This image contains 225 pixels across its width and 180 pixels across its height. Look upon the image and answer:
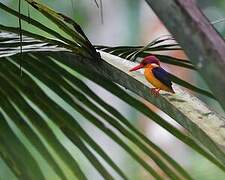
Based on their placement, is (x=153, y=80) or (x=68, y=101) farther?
(x=68, y=101)

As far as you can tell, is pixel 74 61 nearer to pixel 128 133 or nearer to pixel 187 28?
pixel 128 133

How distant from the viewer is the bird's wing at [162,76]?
609mm

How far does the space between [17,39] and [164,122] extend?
0.18 meters

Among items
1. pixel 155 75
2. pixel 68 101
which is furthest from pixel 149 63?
pixel 68 101

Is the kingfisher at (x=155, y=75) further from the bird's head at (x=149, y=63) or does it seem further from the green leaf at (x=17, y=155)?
the green leaf at (x=17, y=155)

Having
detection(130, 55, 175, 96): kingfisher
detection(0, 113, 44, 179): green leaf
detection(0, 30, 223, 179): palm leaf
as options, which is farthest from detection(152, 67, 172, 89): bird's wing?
detection(0, 113, 44, 179): green leaf

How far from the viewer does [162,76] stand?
616 millimetres

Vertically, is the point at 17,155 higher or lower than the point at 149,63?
lower

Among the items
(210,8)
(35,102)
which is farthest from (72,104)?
(210,8)

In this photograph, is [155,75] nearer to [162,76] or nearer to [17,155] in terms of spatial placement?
[162,76]

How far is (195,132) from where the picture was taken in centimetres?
54

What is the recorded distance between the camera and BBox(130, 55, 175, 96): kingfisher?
1.98 ft

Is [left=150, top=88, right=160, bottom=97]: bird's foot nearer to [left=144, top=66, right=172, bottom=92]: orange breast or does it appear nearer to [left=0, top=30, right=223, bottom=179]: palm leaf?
[left=144, top=66, right=172, bottom=92]: orange breast

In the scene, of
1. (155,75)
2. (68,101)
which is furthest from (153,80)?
(68,101)
